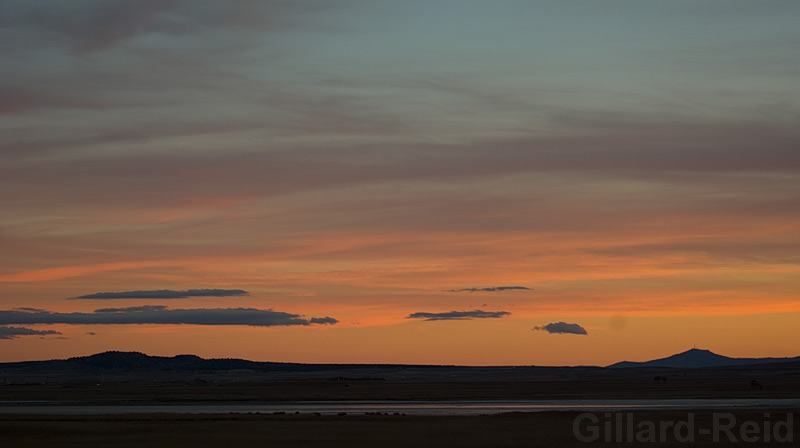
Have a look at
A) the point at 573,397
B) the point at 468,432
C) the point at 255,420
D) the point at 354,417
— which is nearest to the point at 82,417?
the point at 255,420

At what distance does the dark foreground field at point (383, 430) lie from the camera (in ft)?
162

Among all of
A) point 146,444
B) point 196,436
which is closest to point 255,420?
point 196,436

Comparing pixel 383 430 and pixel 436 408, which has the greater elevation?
pixel 436 408

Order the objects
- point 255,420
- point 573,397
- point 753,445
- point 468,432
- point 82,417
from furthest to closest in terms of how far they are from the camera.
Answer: point 573,397
point 82,417
point 255,420
point 468,432
point 753,445

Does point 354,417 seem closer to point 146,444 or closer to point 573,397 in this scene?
point 146,444

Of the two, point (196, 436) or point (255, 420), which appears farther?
point (255, 420)

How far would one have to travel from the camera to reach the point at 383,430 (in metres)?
56.8

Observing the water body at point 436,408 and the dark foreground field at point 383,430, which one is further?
A: the water body at point 436,408

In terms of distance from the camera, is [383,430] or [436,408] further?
[436,408]

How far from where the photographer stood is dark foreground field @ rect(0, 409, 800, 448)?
4941 centimetres

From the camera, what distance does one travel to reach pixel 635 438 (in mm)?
50969

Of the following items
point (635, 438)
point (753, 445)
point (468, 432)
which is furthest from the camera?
point (468, 432)

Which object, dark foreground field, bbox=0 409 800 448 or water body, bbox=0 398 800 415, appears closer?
dark foreground field, bbox=0 409 800 448

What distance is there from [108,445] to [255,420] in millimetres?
18307
